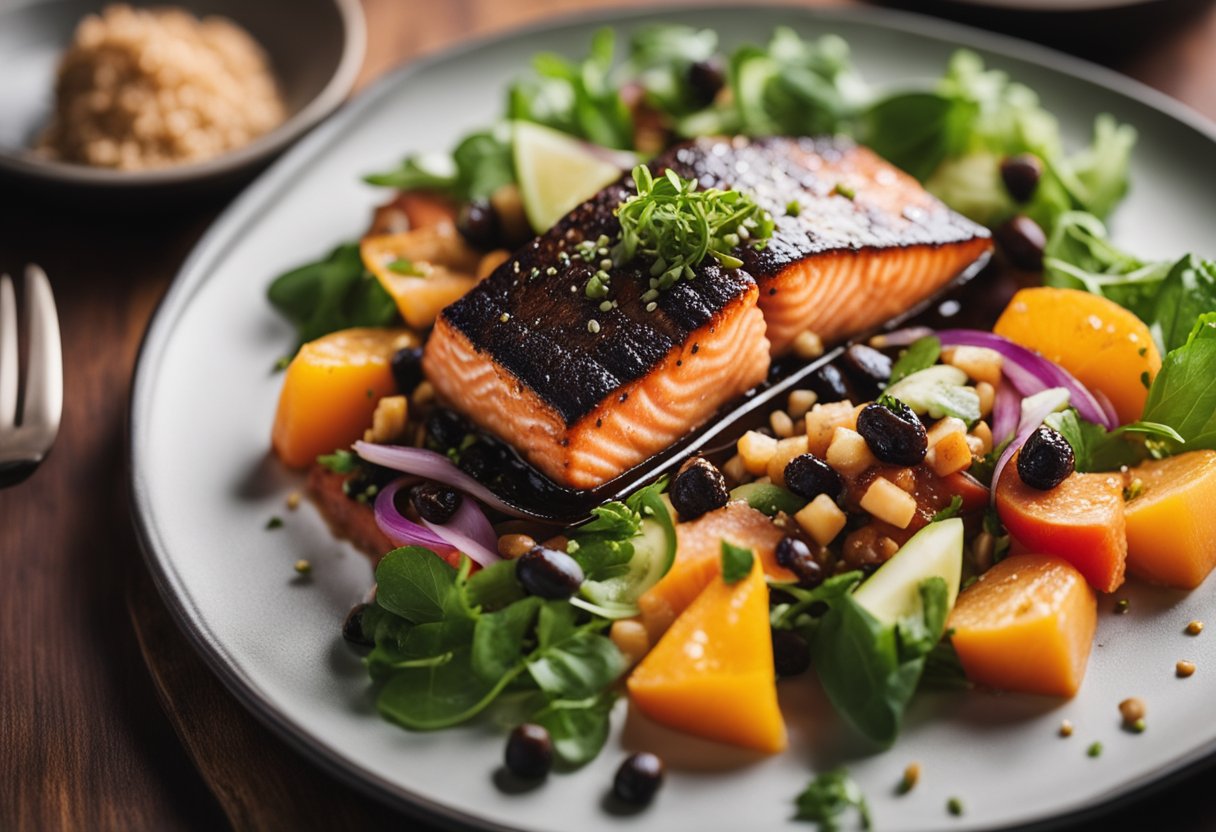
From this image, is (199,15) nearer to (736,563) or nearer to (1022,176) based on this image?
(1022,176)

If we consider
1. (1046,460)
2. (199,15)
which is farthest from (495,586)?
(199,15)

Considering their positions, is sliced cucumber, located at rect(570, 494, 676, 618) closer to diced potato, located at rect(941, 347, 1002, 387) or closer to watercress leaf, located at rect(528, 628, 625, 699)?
watercress leaf, located at rect(528, 628, 625, 699)

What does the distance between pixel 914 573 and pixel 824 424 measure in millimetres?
581

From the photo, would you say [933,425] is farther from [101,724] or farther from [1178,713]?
[101,724]

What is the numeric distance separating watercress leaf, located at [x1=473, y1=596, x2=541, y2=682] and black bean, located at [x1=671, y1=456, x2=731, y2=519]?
52cm

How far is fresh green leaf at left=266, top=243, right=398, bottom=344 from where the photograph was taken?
4277mm

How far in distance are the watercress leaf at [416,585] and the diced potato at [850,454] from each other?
3.70 feet

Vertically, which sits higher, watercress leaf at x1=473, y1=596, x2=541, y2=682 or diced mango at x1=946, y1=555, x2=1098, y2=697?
diced mango at x1=946, y1=555, x2=1098, y2=697

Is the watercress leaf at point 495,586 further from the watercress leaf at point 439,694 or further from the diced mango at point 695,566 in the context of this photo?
the diced mango at point 695,566

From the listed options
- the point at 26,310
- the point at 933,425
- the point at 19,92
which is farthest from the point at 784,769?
the point at 19,92

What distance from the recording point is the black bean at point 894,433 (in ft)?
10.7

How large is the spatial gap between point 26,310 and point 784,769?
3318 millimetres

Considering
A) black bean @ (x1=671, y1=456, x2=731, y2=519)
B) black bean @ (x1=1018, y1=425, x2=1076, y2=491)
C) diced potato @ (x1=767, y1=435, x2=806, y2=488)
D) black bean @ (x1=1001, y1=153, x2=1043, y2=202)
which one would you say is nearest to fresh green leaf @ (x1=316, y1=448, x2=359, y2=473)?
black bean @ (x1=671, y1=456, x2=731, y2=519)

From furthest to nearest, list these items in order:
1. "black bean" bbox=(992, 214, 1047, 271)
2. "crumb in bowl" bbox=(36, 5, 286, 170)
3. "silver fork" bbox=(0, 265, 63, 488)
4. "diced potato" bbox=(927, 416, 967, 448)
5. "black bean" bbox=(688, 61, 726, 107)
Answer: "crumb in bowl" bbox=(36, 5, 286, 170), "black bean" bbox=(688, 61, 726, 107), "black bean" bbox=(992, 214, 1047, 271), "silver fork" bbox=(0, 265, 63, 488), "diced potato" bbox=(927, 416, 967, 448)
